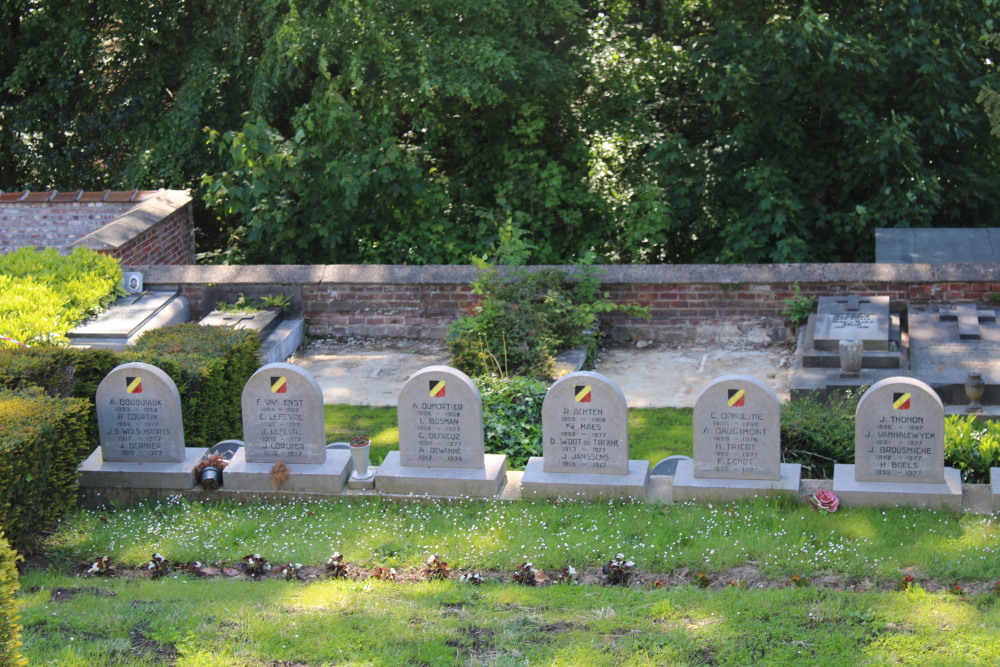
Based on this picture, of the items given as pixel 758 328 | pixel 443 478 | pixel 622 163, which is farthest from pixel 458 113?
pixel 443 478

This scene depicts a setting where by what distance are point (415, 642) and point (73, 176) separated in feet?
43.9

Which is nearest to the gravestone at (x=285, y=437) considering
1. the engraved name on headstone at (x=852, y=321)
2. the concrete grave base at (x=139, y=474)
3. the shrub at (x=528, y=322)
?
the concrete grave base at (x=139, y=474)

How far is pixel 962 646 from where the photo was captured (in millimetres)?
5117

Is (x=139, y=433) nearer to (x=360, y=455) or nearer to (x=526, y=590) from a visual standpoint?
(x=360, y=455)

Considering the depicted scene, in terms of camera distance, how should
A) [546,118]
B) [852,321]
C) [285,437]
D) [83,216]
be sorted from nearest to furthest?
[285,437], [852,321], [83,216], [546,118]

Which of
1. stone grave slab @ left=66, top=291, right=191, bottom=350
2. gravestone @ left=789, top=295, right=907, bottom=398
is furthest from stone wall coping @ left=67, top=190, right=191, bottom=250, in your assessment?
gravestone @ left=789, top=295, right=907, bottom=398

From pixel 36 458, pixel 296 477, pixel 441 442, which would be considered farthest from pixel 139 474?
pixel 441 442

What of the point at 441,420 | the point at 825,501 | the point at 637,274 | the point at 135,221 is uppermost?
the point at 135,221

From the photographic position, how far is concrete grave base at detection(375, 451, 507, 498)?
295 inches

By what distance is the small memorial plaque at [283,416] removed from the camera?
7668 mm

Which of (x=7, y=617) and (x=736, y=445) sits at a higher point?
(x=736, y=445)

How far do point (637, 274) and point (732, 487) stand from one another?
4.54 meters

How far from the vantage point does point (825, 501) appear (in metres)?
6.91

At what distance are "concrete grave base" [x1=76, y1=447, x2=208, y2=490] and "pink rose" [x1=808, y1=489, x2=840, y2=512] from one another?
13.5 ft
